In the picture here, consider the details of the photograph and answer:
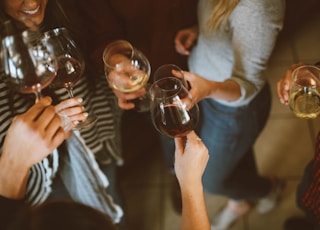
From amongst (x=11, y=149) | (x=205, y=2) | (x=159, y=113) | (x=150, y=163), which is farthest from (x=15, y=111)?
(x=150, y=163)

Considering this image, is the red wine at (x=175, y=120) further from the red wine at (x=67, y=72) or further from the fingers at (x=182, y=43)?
the fingers at (x=182, y=43)

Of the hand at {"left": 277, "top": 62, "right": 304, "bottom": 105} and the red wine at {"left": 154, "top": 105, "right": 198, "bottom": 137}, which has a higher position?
the red wine at {"left": 154, "top": 105, "right": 198, "bottom": 137}

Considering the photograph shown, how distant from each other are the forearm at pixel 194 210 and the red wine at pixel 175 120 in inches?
5.3

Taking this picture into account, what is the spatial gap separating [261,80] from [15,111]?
713 millimetres

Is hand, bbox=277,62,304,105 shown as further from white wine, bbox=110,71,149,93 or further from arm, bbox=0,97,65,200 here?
arm, bbox=0,97,65,200

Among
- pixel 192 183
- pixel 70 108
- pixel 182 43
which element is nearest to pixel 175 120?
pixel 192 183

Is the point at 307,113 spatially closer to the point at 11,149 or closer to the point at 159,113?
the point at 159,113

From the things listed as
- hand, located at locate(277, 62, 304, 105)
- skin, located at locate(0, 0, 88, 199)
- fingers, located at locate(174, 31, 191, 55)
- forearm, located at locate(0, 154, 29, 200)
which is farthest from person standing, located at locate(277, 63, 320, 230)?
forearm, located at locate(0, 154, 29, 200)

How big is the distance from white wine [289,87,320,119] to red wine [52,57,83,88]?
22.2 inches

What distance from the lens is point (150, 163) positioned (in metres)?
2.07

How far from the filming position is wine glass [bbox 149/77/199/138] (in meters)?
1.00

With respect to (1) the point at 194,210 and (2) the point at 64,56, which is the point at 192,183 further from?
(2) the point at 64,56

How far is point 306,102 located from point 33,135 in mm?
677

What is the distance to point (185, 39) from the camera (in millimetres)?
1463
